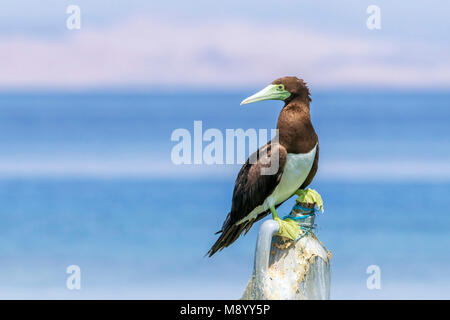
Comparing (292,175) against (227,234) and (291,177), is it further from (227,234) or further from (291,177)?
(227,234)

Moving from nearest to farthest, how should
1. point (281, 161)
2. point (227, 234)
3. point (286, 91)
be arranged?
point (281, 161) < point (286, 91) < point (227, 234)

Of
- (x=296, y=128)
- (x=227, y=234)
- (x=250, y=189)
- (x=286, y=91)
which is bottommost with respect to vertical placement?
(x=227, y=234)

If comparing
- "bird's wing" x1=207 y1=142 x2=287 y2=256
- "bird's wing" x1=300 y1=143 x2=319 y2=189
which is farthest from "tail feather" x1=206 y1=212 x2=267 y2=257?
"bird's wing" x1=300 y1=143 x2=319 y2=189

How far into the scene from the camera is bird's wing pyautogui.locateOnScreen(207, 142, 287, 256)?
8141 mm

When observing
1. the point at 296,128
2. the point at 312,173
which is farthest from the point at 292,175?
the point at 296,128

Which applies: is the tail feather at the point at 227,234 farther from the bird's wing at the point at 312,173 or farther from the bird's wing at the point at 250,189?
the bird's wing at the point at 312,173

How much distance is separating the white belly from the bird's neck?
7cm

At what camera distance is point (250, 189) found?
8234 millimetres

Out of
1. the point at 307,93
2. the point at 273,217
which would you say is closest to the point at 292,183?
the point at 273,217

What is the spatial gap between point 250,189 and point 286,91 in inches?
39.3

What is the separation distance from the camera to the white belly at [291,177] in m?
8.16

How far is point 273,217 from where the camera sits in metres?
8.26

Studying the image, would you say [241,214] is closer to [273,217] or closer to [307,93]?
[273,217]
